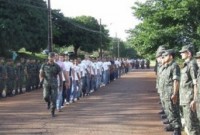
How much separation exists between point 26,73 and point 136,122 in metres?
13.3

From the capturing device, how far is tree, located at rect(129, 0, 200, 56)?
18406mm

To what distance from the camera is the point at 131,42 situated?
841 inches

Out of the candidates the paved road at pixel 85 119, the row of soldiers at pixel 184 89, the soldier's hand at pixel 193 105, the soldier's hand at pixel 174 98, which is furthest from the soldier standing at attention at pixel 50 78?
the soldier's hand at pixel 193 105

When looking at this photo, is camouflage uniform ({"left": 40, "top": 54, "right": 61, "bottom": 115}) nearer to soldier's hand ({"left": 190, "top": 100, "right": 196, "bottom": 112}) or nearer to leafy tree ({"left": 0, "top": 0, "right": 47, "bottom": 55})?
soldier's hand ({"left": 190, "top": 100, "right": 196, "bottom": 112})

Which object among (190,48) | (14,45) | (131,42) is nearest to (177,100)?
(190,48)

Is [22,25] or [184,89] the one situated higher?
[22,25]

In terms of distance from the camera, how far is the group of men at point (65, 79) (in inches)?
527

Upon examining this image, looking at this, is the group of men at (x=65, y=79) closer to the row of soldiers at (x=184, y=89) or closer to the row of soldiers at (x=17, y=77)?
the row of soldiers at (x=17, y=77)

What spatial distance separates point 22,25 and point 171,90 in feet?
108

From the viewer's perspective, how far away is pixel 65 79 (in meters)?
15.7

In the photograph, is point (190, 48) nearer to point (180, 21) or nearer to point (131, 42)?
point (180, 21)

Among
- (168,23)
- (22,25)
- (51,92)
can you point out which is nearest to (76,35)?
(22,25)

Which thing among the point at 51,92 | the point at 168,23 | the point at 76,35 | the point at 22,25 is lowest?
the point at 51,92

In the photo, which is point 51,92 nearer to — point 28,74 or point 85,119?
point 85,119
